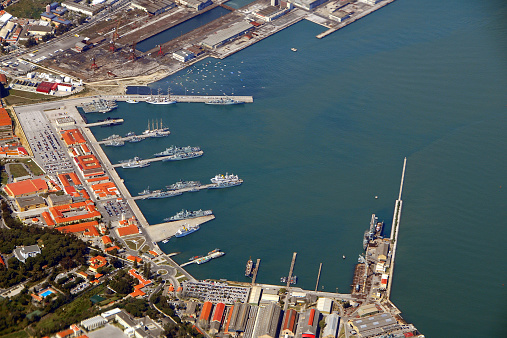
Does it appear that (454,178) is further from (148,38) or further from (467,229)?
(148,38)

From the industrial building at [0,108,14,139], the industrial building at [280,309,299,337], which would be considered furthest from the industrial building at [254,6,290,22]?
the industrial building at [280,309,299,337]

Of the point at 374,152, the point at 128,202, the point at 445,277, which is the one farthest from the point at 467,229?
the point at 128,202

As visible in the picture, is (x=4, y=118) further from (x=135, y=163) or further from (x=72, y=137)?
(x=135, y=163)

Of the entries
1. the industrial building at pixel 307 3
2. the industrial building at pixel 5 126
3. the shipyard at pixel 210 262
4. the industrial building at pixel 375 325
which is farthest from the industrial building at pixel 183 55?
the industrial building at pixel 375 325

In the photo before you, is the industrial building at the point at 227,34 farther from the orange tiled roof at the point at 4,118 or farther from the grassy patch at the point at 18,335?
the grassy patch at the point at 18,335

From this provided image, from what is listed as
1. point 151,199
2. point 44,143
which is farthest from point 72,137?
point 151,199

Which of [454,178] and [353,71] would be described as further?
[353,71]

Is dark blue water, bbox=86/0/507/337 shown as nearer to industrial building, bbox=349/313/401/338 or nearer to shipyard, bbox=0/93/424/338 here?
shipyard, bbox=0/93/424/338
